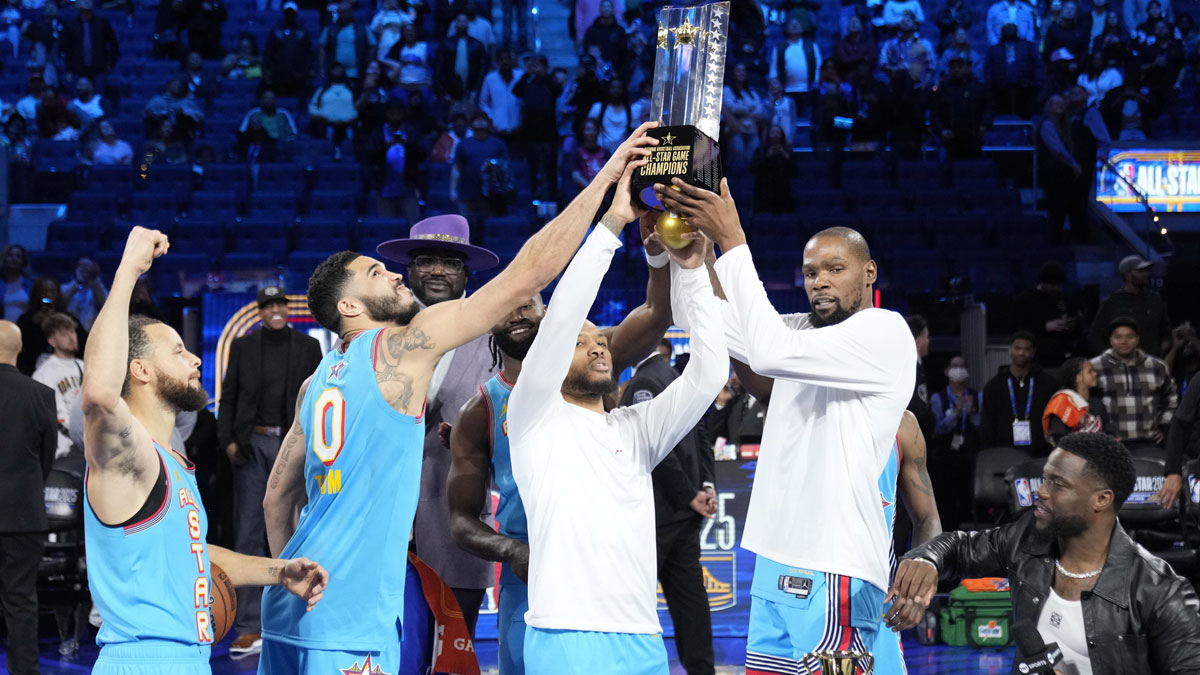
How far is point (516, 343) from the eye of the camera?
174 inches

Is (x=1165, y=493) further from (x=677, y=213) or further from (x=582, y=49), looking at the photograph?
(x=582, y=49)

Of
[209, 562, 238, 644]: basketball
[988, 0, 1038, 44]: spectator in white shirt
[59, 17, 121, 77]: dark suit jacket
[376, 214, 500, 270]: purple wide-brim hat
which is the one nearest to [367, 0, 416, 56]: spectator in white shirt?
[59, 17, 121, 77]: dark suit jacket

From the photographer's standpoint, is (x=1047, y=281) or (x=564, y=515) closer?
(x=564, y=515)

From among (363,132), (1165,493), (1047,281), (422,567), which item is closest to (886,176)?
(1047,281)

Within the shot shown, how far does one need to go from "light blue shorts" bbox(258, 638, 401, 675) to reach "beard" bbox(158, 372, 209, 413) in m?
0.75

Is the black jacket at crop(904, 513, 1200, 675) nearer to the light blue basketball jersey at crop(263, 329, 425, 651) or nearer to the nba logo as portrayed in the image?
the light blue basketball jersey at crop(263, 329, 425, 651)

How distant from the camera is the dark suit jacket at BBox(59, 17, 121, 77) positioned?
17.0m

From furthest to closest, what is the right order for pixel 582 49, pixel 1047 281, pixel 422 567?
pixel 582 49, pixel 1047 281, pixel 422 567

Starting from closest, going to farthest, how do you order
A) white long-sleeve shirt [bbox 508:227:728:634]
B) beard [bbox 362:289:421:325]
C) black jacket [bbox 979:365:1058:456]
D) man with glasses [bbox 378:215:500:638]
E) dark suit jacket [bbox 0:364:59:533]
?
white long-sleeve shirt [bbox 508:227:728:634] → beard [bbox 362:289:421:325] → man with glasses [bbox 378:215:500:638] → dark suit jacket [bbox 0:364:59:533] → black jacket [bbox 979:365:1058:456]

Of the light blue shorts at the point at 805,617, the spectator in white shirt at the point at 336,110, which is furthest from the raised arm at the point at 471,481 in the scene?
the spectator in white shirt at the point at 336,110

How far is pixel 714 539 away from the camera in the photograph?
8.20 m

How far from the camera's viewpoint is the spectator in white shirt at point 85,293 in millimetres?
10906

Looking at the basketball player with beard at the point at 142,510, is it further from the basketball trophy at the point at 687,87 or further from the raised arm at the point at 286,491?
the basketball trophy at the point at 687,87

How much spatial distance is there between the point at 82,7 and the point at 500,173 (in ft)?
24.3
